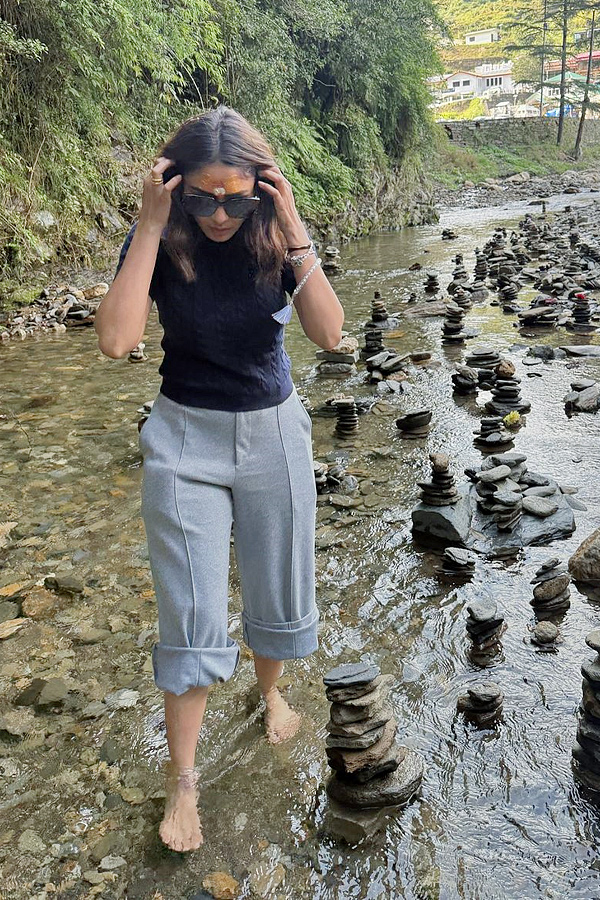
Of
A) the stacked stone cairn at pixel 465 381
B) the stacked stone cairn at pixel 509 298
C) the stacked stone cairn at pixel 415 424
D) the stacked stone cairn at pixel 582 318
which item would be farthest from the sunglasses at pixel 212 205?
the stacked stone cairn at pixel 509 298

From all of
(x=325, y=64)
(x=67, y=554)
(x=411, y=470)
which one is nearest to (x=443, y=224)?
(x=325, y=64)

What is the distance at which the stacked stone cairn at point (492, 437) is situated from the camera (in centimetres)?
627

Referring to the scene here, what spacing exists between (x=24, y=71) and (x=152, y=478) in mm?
12784

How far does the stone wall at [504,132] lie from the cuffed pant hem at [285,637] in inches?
2091

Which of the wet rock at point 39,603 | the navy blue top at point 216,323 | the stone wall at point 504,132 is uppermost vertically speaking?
the navy blue top at point 216,323

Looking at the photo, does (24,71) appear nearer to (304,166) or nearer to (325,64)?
(304,166)

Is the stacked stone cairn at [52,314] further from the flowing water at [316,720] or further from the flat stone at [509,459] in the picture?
the flat stone at [509,459]

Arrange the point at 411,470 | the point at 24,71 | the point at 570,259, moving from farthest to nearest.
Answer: the point at 570,259 → the point at 24,71 → the point at 411,470

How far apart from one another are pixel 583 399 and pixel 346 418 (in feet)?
7.57

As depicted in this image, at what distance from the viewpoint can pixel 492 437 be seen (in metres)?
6.27

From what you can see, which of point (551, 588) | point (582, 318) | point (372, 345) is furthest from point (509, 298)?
point (551, 588)

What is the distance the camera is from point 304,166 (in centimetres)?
2247

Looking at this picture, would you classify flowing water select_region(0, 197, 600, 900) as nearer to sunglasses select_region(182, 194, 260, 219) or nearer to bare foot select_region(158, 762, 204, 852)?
bare foot select_region(158, 762, 204, 852)

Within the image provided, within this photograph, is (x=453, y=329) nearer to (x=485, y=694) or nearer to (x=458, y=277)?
(x=458, y=277)
